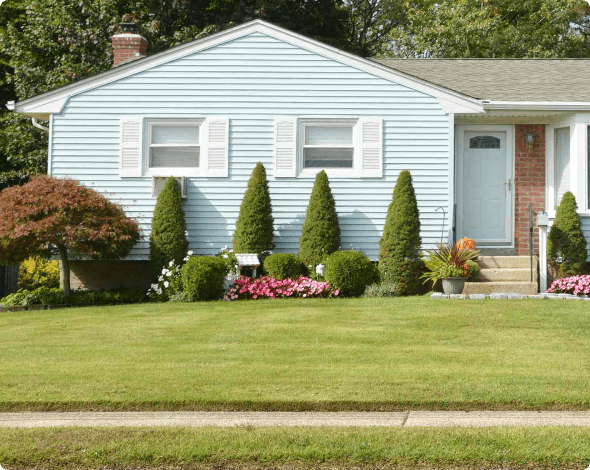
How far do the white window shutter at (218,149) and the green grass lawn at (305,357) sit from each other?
3561 millimetres

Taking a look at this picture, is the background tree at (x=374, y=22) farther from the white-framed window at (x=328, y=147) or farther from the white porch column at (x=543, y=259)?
the white porch column at (x=543, y=259)

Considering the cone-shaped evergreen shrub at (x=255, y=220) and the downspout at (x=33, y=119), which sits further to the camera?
the downspout at (x=33, y=119)

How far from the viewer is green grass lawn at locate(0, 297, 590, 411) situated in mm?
6152

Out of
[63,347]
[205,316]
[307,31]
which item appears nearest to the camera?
[63,347]

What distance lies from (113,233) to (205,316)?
9.67ft

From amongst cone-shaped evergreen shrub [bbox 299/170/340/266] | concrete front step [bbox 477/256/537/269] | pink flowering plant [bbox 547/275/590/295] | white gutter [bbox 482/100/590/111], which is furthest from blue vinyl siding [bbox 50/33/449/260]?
pink flowering plant [bbox 547/275/590/295]

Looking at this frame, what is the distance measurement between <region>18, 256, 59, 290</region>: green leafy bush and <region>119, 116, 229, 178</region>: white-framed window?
2422 mm

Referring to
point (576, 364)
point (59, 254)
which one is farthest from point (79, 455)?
point (59, 254)

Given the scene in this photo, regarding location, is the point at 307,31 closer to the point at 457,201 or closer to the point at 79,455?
the point at 457,201

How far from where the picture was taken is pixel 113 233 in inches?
500

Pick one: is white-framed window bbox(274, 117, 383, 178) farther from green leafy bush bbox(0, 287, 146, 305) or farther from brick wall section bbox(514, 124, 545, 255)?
green leafy bush bbox(0, 287, 146, 305)

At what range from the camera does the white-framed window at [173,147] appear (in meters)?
14.4

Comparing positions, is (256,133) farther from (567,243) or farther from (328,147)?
(567,243)

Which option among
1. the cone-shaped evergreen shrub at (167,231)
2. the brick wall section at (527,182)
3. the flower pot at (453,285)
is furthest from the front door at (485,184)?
the cone-shaped evergreen shrub at (167,231)
